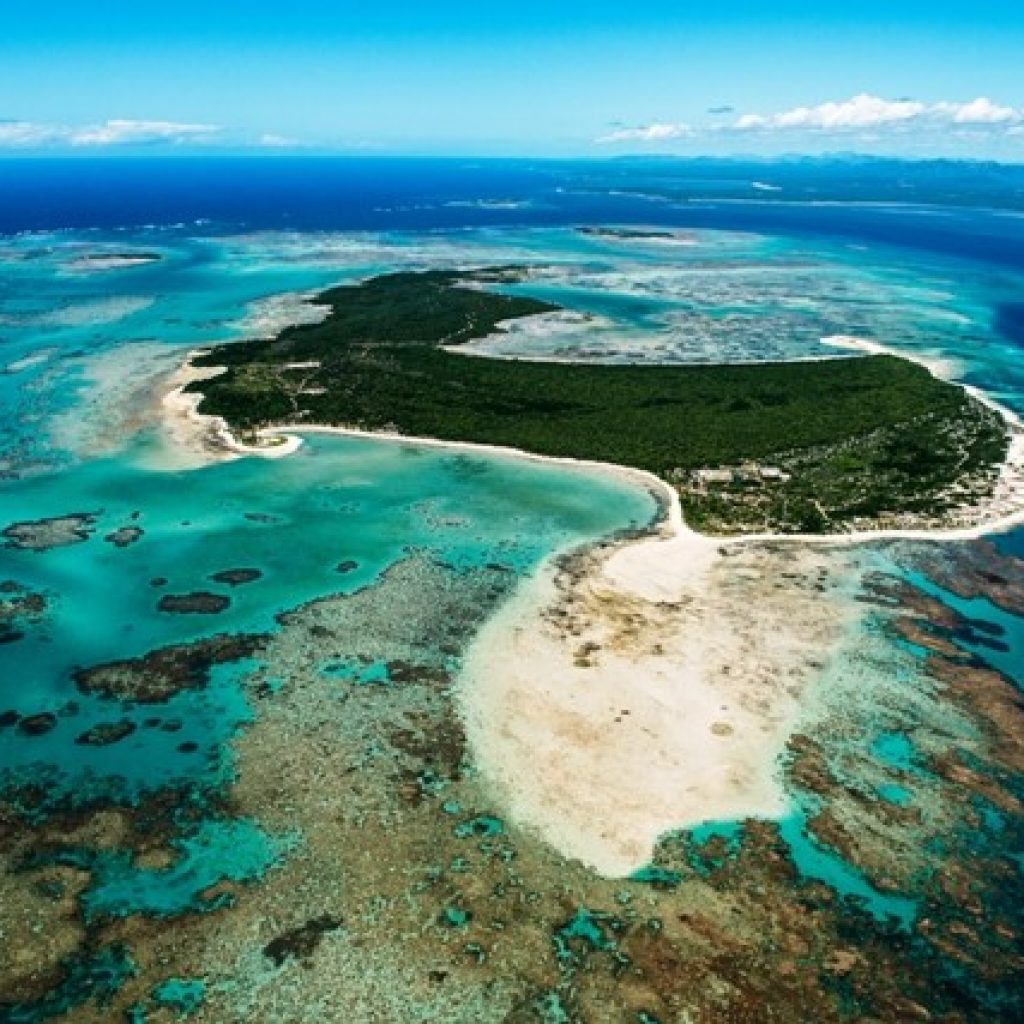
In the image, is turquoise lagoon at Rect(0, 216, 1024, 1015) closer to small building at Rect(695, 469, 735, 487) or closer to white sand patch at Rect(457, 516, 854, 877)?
white sand patch at Rect(457, 516, 854, 877)

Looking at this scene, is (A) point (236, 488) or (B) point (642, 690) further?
(A) point (236, 488)

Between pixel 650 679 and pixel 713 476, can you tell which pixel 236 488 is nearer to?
pixel 713 476

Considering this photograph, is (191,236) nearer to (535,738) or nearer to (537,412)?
(537,412)

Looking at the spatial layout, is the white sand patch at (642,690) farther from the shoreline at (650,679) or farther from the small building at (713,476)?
the small building at (713,476)

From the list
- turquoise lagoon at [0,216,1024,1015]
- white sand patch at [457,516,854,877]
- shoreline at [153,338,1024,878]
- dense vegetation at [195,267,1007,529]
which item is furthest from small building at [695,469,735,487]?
white sand patch at [457,516,854,877]

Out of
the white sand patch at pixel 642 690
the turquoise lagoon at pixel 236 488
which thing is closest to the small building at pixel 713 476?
the turquoise lagoon at pixel 236 488

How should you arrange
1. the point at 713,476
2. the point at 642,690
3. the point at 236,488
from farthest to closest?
the point at 713,476 < the point at 236,488 < the point at 642,690

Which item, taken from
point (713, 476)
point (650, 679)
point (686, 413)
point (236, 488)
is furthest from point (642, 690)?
point (686, 413)
